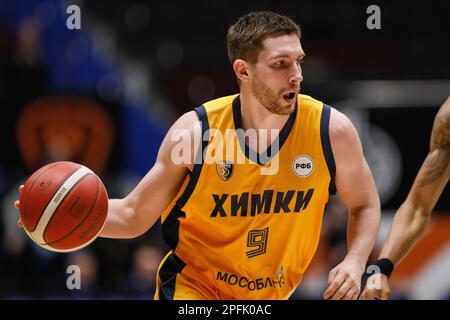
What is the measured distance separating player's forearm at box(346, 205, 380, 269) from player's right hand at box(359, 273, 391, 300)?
0.50 ft

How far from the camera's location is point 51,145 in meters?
9.90

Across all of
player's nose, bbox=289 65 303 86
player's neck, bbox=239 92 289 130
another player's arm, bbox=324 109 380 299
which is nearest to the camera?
player's nose, bbox=289 65 303 86

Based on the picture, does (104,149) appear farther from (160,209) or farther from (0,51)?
(160,209)

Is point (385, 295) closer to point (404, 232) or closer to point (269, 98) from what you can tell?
point (404, 232)

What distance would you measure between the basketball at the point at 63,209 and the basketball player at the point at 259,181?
13.3 inches

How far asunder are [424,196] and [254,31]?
4.94 feet

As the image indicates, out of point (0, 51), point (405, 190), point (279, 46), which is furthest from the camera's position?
point (0, 51)

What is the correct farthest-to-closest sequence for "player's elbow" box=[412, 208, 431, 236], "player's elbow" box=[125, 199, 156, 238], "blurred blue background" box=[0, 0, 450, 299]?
"blurred blue background" box=[0, 0, 450, 299] < "player's elbow" box=[412, 208, 431, 236] < "player's elbow" box=[125, 199, 156, 238]

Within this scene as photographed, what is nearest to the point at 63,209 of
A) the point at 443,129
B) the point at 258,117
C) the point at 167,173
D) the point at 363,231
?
the point at 167,173

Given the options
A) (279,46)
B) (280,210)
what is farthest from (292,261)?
(279,46)

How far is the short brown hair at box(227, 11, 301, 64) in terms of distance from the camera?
5375 mm

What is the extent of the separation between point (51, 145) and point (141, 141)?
38.0 inches

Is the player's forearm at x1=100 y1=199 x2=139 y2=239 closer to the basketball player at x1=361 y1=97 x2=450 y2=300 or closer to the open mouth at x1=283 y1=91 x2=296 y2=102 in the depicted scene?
the open mouth at x1=283 y1=91 x2=296 y2=102

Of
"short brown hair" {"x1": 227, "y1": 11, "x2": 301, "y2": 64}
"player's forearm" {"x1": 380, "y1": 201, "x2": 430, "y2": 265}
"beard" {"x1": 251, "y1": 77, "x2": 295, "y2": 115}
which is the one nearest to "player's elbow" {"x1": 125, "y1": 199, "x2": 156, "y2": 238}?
"beard" {"x1": 251, "y1": 77, "x2": 295, "y2": 115}
